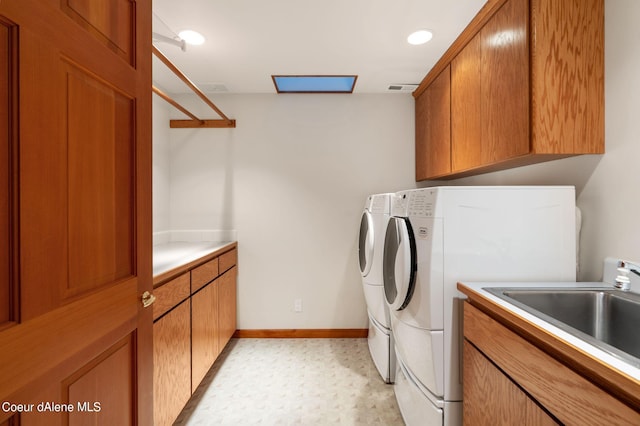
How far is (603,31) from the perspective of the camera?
4.24 feet

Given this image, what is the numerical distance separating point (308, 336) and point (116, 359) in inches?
84.5

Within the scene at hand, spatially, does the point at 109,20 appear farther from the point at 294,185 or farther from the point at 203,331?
the point at 294,185

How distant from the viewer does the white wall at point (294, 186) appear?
112 inches

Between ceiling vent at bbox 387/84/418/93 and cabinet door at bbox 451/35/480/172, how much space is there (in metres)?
0.67

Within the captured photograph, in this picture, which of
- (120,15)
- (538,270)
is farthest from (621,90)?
(120,15)

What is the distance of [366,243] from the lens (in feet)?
7.56

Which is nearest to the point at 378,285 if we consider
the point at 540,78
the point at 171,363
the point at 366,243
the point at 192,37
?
the point at 366,243

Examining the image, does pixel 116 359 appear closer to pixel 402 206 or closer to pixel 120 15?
pixel 120 15

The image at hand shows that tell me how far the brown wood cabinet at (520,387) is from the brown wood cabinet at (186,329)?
4.48 ft

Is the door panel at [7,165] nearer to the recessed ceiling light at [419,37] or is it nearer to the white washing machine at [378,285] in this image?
the white washing machine at [378,285]

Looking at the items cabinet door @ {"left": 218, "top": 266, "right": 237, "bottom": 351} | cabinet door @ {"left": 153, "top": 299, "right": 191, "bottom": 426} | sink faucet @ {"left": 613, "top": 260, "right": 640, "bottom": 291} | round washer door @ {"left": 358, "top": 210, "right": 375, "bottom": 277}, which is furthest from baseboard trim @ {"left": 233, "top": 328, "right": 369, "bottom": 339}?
sink faucet @ {"left": 613, "top": 260, "right": 640, "bottom": 291}

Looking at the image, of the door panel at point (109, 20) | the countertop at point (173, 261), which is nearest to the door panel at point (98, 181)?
the door panel at point (109, 20)

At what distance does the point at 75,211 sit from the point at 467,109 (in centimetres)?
199

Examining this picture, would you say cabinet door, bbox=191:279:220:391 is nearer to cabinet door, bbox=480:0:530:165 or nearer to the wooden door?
the wooden door
